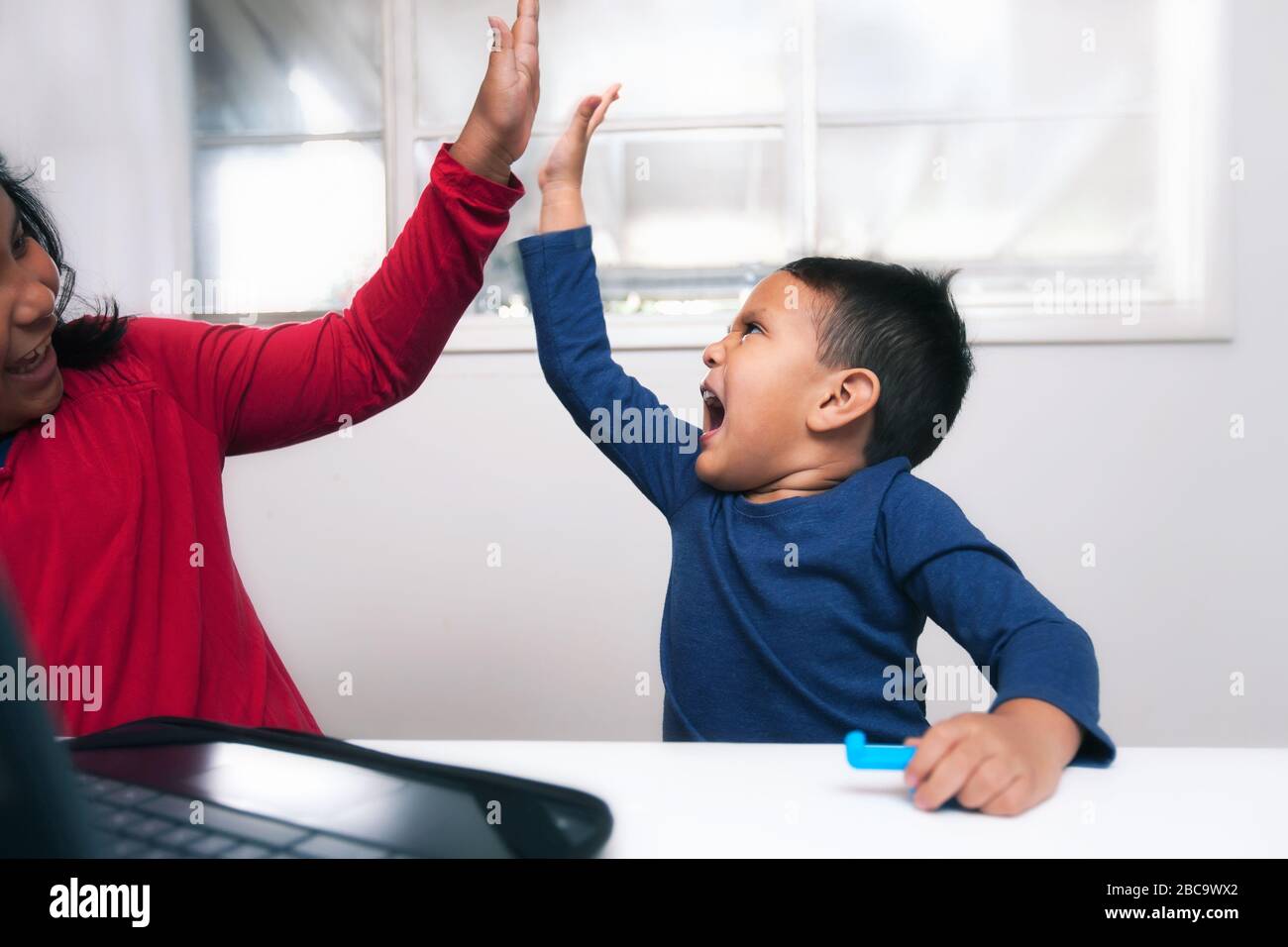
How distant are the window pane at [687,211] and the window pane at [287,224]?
0.19 metres

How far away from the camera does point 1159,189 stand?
2.05m

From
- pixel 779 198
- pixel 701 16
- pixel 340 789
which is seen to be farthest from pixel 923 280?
pixel 701 16

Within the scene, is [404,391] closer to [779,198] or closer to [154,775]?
[154,775]

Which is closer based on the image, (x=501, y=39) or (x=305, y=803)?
(x=305, y=803)

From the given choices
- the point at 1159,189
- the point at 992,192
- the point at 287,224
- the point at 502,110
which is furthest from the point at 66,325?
the point at 1159,189

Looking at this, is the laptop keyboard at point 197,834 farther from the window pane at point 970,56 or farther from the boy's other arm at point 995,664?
the window pane at point 970,56

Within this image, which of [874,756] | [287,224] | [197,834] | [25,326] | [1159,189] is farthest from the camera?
[287,224]

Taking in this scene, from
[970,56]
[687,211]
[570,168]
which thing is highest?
[970,56]

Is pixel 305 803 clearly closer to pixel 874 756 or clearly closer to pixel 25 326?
pixel 874 756

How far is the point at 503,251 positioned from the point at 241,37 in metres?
0.79

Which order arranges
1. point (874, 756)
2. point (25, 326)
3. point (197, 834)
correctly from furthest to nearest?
1. point (25, 326)
2. point (874, 756)
3. point (197, 834)

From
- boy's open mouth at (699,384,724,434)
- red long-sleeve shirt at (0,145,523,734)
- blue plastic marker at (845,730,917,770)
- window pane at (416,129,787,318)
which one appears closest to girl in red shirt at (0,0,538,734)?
red long-sleeve shirt at (0,145,523,734)

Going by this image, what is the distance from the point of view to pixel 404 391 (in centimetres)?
99

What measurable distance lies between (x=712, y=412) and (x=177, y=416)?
541mm
